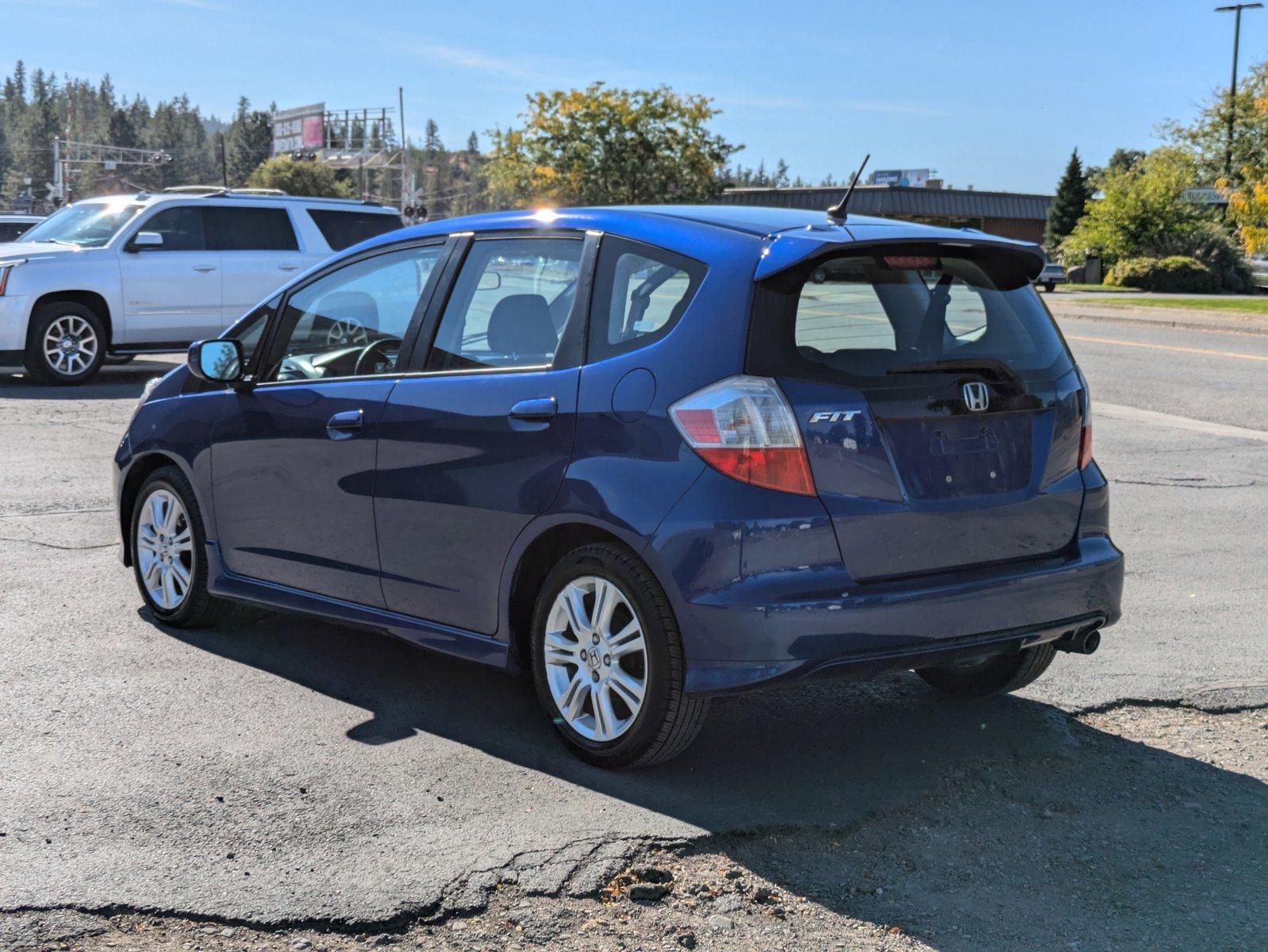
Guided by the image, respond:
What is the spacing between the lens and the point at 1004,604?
4234 mm

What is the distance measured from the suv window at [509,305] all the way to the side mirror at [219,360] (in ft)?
3.80

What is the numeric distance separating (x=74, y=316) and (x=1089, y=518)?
13.0 m

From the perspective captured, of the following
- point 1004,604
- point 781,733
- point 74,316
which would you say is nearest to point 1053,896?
point 1004,604

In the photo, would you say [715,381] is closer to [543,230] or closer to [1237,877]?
[543,230]

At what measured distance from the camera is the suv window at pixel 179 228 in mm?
15570

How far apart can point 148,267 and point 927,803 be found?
13.2 meters

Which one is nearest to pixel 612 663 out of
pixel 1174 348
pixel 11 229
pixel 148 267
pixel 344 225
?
pixel 148 267

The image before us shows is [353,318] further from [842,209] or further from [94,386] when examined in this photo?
[94,386]

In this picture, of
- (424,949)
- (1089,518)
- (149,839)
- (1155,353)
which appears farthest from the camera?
(1155,353)

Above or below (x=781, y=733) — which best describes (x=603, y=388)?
above

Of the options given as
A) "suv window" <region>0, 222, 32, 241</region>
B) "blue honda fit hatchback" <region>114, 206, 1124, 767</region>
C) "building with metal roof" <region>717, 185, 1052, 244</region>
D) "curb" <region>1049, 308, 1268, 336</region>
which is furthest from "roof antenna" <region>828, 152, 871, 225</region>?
"building with metal roof" <region>717, 185, 1052, 244</region>

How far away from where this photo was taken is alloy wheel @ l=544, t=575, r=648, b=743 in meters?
4.25

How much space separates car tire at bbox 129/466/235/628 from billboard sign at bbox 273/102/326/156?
155866 mm

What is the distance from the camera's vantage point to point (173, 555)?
19.7 feet
